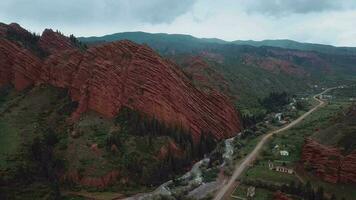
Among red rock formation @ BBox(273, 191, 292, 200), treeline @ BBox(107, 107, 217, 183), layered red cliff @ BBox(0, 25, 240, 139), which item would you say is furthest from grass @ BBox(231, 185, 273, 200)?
layered red cliff @ BBox(0, 25, 240, 139)

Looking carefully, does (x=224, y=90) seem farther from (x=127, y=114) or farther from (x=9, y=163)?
(x=9, y=163)

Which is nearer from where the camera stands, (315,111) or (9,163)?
(9,163)

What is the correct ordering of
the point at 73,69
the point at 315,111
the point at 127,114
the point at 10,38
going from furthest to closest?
the point at 315,111 < the point at 10,38 < the point at 73,69 < the point at 127,114

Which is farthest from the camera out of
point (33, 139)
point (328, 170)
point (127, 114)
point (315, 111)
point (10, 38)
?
point (315, 111)

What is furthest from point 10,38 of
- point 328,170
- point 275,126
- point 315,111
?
point 315,111

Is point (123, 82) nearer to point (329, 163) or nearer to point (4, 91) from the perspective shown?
point (4, 91)

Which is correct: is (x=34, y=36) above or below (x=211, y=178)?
above

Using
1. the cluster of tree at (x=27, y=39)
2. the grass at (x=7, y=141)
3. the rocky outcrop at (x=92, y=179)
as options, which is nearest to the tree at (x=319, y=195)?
the rocky outcrop at (x=92, y=179)

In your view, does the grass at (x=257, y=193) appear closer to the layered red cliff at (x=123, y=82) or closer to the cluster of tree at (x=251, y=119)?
the layered red cliff at (x=123, y=82)
